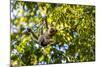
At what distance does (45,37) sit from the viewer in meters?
1.93

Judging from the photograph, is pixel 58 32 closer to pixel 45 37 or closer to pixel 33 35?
pixel 45 37

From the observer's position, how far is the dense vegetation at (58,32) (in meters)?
1.85

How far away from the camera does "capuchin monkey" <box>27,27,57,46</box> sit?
6.27 ft

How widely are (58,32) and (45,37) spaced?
0.51ft

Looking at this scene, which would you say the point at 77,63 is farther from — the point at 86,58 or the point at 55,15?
the point at 55,15

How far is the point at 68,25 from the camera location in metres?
2.02

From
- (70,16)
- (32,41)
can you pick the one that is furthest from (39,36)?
(70,16)

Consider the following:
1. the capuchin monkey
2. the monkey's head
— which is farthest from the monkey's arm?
the monkey's head

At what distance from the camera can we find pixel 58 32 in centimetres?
198

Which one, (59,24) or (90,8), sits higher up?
(90,8)

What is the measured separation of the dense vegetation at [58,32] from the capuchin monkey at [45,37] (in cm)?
4

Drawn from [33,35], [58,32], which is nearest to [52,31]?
[58,32]

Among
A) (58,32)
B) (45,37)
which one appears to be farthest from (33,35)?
(58,32)

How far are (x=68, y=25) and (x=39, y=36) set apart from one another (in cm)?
35
